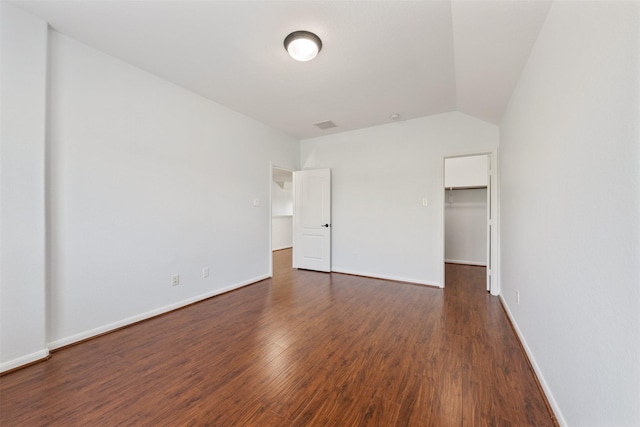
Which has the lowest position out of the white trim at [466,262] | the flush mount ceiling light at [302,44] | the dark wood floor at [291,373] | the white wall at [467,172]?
the dark wood floor at [291,373]

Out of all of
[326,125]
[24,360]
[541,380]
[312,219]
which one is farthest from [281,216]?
[541,380]

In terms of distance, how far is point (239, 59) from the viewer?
8.05ft

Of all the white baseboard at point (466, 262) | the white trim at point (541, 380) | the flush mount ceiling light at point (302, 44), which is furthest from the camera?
the white baseboard at point (466, 262)

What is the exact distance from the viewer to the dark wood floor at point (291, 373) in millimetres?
1452

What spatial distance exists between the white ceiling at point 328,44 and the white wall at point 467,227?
2553 mm

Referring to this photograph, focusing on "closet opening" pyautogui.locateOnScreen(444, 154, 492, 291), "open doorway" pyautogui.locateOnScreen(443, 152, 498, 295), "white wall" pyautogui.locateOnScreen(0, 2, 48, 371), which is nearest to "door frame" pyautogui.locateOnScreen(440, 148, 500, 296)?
"open doorway" pyautogui.locateOnScreen(443, 152, 498, 295)

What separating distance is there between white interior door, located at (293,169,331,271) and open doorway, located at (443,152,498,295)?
2.46 metres

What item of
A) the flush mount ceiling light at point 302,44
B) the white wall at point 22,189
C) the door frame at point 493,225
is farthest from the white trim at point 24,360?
the door frame at point 493,225

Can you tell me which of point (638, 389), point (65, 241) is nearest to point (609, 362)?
point (638, 389)

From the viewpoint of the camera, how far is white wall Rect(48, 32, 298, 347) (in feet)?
7.12

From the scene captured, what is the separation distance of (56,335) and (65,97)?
80.4 inches

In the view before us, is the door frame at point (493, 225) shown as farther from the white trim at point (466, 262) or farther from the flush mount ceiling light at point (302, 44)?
the flush mount ceiling light at point (302, 44)

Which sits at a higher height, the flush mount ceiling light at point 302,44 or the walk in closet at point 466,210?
the flush mount ceiling light at point 302,44

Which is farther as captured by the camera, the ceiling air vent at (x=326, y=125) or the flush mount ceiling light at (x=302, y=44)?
the ceiling air vent at (x=326, y=125)
